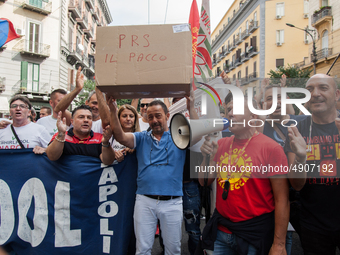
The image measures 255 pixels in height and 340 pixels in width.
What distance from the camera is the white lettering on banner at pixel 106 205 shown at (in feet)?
9.61

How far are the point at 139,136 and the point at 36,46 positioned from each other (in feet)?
69.9

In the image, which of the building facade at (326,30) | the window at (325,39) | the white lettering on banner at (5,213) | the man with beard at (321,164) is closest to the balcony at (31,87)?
the white lettering on banner at (5,213)

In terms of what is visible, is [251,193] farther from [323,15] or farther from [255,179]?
[323,15]

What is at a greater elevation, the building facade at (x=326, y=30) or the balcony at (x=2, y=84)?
the building facade at (x=326, y=30)

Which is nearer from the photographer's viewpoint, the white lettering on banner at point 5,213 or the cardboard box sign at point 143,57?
the cardboard box sign at point 143,57

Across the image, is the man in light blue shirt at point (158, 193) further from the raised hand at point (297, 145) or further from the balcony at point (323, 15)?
the balcony at point (323, 15)

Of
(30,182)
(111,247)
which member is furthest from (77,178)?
(111,247)

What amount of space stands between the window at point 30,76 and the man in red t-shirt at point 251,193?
21.2 meters

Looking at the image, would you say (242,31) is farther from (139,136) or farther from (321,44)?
(139,136)

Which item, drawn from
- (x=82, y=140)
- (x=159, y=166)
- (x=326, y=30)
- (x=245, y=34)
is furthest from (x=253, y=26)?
(x=159, y=166)

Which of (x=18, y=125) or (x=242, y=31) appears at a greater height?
(x=242, y=31)

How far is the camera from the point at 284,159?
6.11 ft

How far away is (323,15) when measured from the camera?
21234 millimetres

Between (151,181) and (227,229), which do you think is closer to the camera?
(227,229)
